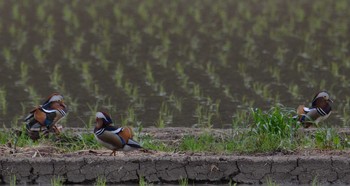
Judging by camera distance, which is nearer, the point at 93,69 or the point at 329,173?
the point at 329,173

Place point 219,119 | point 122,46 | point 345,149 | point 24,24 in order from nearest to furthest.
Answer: point 345,149 → point 219,119 → point 122,46 → point 24,24

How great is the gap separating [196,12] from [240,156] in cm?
1165

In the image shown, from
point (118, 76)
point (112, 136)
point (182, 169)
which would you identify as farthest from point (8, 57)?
point (182, 169)

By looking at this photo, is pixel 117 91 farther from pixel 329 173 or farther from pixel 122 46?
pixel 329 173

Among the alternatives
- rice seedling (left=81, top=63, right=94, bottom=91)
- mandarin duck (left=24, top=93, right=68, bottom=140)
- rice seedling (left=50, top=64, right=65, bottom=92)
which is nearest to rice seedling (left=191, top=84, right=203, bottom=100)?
rice seedling (left=81, top=63, right=94, bottom=91)

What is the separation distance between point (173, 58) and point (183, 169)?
23.9ft

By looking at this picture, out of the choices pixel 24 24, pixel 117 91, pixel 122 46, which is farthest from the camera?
pixel 24 24

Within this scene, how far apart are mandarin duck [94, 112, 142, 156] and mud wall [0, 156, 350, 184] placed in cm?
13

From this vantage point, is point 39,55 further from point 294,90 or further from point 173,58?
point 294,90

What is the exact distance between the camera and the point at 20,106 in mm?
11461

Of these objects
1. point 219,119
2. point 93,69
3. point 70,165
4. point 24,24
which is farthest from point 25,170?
point 24,24

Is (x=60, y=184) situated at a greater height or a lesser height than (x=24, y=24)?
lesser

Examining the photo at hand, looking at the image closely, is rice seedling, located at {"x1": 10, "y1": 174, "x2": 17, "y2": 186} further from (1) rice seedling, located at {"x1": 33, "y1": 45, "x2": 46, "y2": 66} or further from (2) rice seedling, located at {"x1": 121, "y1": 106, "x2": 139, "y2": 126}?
(1) rice seedling, located at {"x1": 33, "y1": 45, "x2": 46, "y2": 66}

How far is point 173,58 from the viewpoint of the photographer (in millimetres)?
14789
